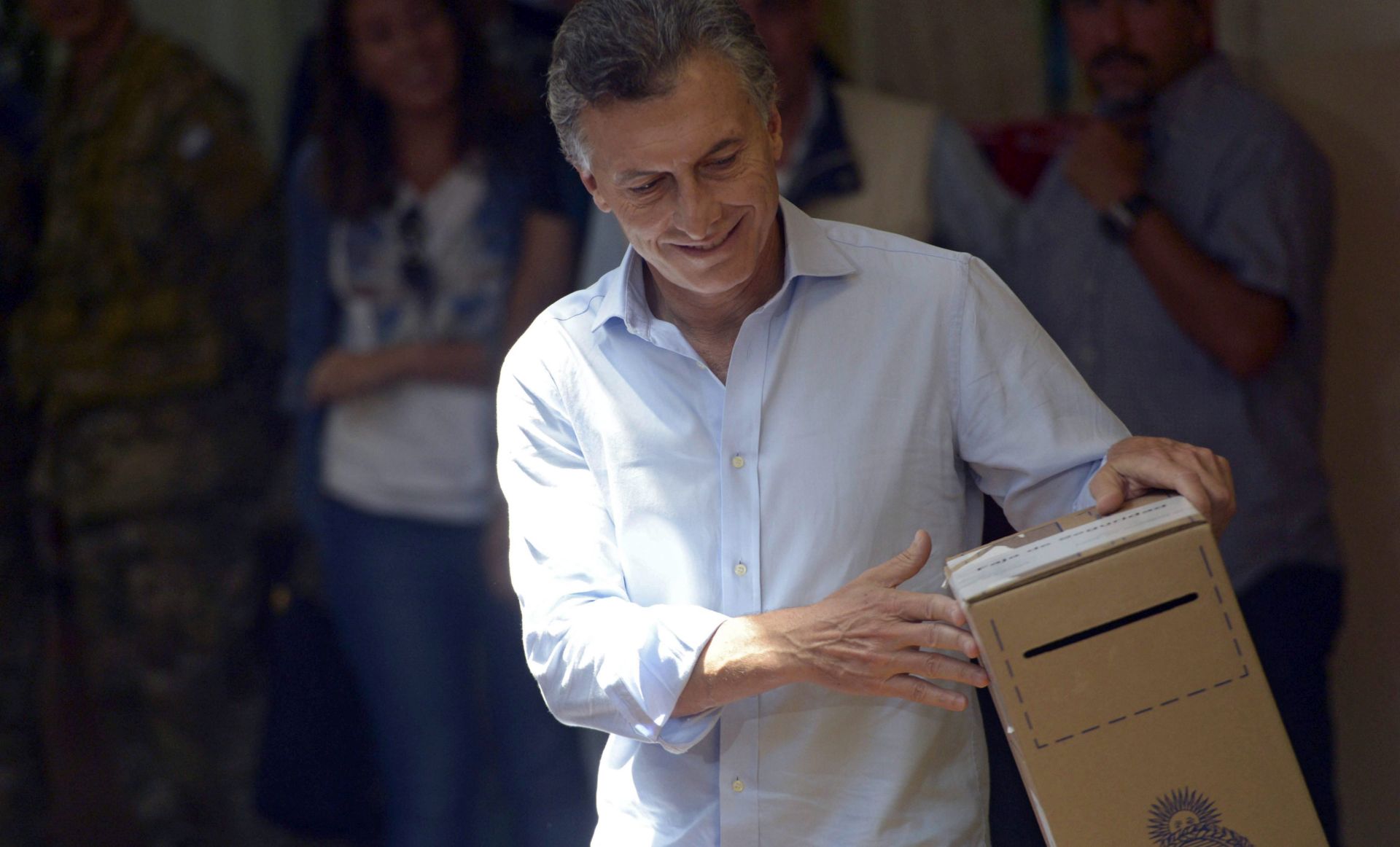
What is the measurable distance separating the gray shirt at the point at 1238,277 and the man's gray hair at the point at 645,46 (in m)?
1.04

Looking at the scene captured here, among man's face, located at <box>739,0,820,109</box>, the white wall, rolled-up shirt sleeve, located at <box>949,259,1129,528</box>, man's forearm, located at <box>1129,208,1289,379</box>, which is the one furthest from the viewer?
the white wall

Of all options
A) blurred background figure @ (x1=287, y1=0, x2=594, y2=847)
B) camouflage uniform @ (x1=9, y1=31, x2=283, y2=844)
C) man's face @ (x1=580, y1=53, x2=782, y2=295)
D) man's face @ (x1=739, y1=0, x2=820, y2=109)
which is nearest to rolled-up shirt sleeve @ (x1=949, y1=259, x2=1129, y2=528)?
man's face @ (x1=580, y1=53, x2=782, y2=295)

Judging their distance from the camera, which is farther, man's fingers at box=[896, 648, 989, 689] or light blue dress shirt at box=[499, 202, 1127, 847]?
light blue dress shirt at box=[499, 202, 1127, 847]

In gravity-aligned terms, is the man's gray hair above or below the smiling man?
above

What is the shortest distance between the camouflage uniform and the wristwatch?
1733mm

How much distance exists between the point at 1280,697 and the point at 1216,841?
45.4 inches

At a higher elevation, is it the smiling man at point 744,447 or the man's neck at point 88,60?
the man's neck at point 88,60

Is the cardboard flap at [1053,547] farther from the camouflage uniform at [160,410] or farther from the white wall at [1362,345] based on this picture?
the camouflage uniform at [160,410]

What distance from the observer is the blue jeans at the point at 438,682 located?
8.87ft

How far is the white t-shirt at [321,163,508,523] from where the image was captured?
278 cm

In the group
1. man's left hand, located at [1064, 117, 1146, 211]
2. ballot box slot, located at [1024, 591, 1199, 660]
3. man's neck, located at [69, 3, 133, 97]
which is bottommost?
ballot box slot, located at [1024, 591, 1199, 660]

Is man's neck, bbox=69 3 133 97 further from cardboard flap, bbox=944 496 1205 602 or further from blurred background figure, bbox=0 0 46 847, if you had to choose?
cardboard flap, bbox=944 496 1205 602

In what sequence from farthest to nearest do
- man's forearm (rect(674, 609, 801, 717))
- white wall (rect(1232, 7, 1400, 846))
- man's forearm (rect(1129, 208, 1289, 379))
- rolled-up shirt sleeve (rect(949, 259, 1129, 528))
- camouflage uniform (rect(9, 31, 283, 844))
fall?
1. camouflage uniform (rect(9, 31, 283, 844))
2. white wall (rect(1232, 7, 1400, 846))
3. man's forearm (rect(1129, 208, 1289, 379))
4. rolled-up shirt sleeve (rect(949, 259, 1129, 528))
5. man's forearm (rect(674, 609, 801, 717))

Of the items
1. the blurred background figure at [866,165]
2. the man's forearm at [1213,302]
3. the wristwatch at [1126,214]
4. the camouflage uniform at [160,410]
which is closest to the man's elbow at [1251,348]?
the man's forearm at [1213,302]
